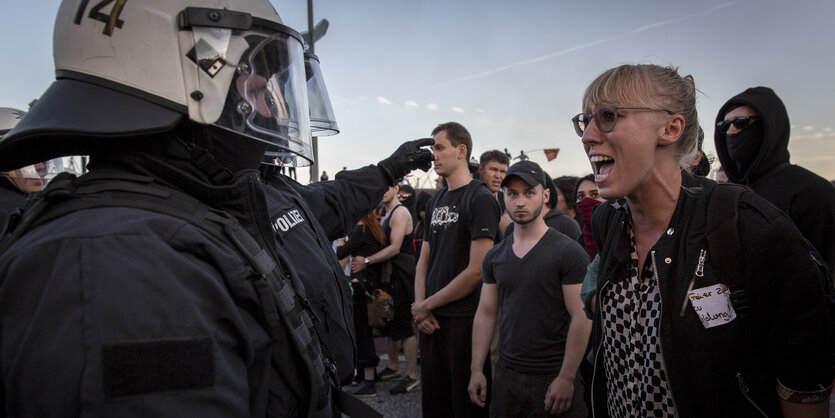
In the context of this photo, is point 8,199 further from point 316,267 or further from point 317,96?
point 316,267

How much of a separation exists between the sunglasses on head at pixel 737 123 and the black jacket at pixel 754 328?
5.67 ft

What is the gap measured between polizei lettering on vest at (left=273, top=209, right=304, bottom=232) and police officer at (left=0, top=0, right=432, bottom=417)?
42 cm

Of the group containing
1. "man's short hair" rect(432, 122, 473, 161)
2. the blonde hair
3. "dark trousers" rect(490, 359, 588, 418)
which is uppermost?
"man's short hair" rect(432, 122, 473, 161)

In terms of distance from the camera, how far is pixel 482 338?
3070mm

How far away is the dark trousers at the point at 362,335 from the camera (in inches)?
207

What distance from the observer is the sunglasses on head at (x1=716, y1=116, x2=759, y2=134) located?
2.87 m

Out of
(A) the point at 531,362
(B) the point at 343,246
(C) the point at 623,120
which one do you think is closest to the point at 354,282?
(B) the point at 343,246

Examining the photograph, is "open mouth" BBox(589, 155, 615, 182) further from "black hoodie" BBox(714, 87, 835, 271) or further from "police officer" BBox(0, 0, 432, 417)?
"black hoodie" BBox(714, 87, 835, 271)

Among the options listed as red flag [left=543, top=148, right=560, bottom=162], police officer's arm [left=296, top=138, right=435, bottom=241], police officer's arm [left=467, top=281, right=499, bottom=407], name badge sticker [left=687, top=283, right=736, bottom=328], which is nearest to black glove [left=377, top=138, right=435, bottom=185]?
police officer's arm [left=296, top=138, right=435, bottom=241]

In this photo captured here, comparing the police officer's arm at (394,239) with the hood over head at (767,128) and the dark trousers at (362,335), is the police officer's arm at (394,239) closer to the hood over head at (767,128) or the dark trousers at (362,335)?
the dark trousers at (362,335)

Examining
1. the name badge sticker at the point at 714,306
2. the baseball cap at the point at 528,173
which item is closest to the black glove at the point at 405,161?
the baseball cap at the point at 528,173

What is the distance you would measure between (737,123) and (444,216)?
213cm

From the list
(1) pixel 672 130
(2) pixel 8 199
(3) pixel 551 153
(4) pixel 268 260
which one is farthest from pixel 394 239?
(3) pixel 551 153

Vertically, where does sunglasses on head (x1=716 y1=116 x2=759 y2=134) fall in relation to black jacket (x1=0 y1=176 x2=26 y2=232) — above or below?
above
